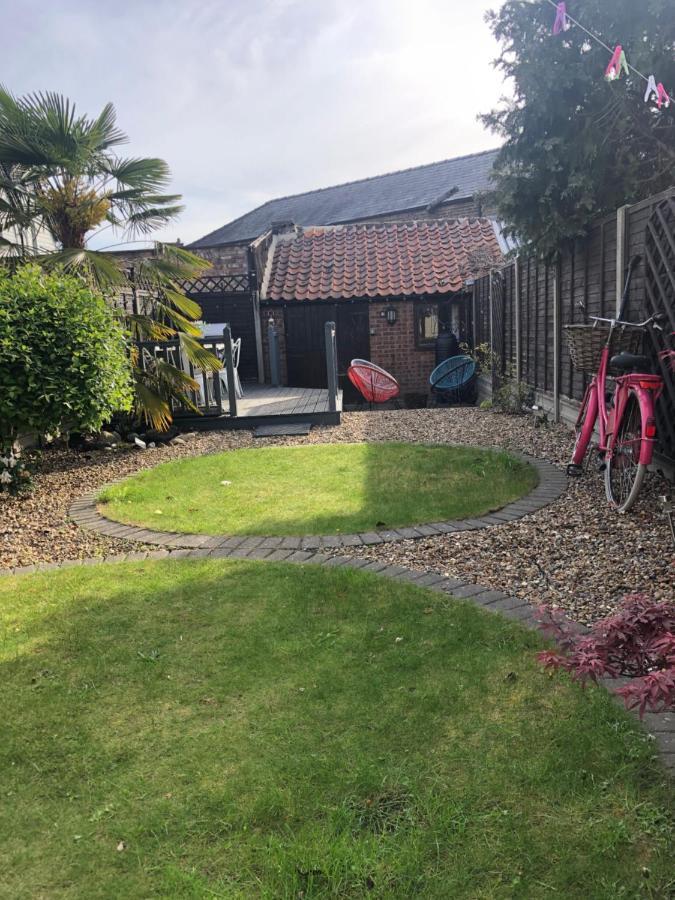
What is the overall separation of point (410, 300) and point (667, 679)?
49.2 feet

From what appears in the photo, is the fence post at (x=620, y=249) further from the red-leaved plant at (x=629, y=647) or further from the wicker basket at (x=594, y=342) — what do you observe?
the red-leaved plant at (x=629, y=647)

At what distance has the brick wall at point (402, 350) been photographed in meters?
16.0

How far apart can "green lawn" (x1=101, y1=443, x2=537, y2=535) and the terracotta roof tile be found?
30.4ft

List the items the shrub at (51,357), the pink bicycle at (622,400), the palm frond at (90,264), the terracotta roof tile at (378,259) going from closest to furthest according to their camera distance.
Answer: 1. the pink bicycle at (622,400)
2. the shrub at (51,357)
3. the palm frond at (90,264)
4. the terracotta roof tile at (378,259)

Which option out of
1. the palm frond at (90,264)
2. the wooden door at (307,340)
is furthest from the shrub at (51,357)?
the wooden door at (307,340)

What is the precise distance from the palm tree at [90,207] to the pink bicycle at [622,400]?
5.04 metres

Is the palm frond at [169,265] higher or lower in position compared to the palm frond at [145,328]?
higher

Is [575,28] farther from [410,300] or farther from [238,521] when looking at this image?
[410,300]

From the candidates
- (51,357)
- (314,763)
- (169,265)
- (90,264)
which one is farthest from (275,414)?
(314,763)

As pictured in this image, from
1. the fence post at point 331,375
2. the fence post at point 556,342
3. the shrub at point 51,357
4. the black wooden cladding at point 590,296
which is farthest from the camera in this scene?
the fence post at point 331,375

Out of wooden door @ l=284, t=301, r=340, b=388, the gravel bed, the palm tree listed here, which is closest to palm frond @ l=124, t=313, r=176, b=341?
the palm tree

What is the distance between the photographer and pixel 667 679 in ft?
4.82

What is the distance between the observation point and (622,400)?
14.9 ft

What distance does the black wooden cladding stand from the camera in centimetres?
474
